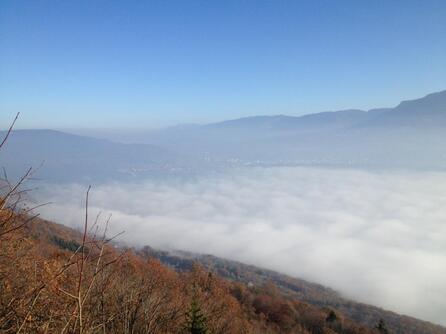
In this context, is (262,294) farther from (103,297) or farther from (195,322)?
(103,297)

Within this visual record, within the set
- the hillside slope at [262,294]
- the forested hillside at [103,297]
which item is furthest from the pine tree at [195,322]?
the hillside slope at [262,294]

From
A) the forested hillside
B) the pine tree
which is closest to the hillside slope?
the forested hillside

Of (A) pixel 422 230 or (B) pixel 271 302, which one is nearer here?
(B) pixel 271 302

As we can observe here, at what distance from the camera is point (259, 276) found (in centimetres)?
11025

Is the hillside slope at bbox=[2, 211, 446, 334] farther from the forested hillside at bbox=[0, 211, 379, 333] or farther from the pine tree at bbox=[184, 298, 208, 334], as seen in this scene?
the pine tree at bbox=[184, 298, 208, 334]

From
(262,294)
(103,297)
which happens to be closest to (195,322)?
(103,297)

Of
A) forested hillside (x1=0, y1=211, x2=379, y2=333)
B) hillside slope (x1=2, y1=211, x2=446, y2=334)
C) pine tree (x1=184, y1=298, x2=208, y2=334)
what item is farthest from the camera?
hillside slope (x1=2, y1=211, x2=446, y2=334)

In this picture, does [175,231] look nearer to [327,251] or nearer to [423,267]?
[327,251]

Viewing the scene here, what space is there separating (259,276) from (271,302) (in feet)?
214

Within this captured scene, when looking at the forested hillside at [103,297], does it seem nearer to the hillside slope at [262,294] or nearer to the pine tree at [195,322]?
the pine tree at [195,322]

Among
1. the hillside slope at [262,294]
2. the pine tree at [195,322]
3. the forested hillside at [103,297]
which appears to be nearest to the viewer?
the forested hillside at [103,297]

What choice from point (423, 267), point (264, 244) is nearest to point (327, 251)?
point (264, 244)

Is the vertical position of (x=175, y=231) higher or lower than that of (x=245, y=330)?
lower

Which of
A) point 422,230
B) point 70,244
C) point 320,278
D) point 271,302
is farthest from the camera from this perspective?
point 422,230
